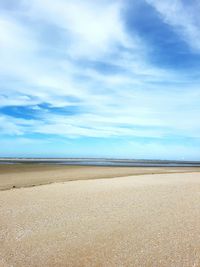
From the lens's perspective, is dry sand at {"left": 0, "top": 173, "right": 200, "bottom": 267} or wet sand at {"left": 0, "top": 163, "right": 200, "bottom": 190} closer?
dry sand at {"left": 0, "top": 173, "right": 200, "bottom": 267}

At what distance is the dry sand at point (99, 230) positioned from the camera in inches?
254

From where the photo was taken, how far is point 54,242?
7.30 metres

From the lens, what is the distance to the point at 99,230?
820 centimetres

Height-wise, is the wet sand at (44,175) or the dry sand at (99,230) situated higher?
the wet sand at (44,175)

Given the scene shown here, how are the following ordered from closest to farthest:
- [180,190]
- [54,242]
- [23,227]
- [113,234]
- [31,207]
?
[54,242] < [113,234] < [23,227] < [31,207] < [180,190]

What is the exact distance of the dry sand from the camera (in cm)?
644

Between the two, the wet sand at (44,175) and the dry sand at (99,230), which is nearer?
the dry sand at (99,230)

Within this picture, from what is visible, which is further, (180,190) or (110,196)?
(180,190)

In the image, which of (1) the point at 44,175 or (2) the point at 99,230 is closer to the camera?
(2) the point at 99,230

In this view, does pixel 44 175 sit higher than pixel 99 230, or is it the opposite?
pixel 44 175

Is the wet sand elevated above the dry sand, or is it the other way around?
the wet sand

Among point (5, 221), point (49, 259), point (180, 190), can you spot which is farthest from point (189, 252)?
point (180, 190)

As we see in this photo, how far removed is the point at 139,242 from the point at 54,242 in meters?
1.86

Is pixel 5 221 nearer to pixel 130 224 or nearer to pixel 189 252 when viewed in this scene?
pixel 130 224
